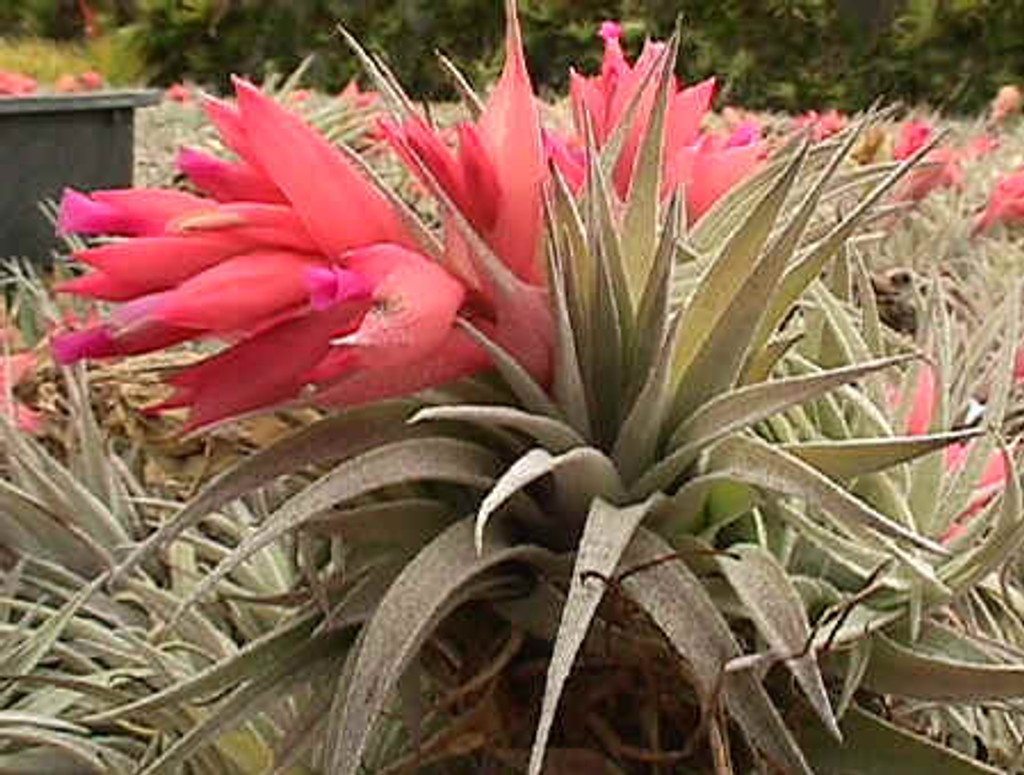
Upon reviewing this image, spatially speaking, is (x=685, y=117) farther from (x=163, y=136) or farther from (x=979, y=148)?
(x=163, y=136)

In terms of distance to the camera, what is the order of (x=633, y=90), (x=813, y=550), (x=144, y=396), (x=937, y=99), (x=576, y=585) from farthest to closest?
(x=937, y=99)
(x=144, y=396)
(x=633, y=90)
(x=813, y=550)
(x=576, y=585)

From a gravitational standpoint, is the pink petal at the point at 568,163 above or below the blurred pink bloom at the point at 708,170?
above

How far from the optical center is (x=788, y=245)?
811mm

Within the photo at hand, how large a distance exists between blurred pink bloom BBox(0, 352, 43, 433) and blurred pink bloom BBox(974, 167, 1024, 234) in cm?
108

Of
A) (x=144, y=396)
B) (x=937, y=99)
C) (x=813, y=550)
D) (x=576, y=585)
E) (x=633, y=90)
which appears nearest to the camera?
(x=576, y=585)

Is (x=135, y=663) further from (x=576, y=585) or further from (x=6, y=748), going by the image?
(x=576, y=585)

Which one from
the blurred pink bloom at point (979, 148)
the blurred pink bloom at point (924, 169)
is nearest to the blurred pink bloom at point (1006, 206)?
the blurred pink bloom at point (924, 169)

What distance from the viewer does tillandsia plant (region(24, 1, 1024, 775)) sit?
80 cm

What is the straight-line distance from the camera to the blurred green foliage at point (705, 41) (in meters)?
7.23

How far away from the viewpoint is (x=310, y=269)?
790 mm

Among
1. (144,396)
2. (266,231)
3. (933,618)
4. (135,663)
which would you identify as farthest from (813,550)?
(144,396)

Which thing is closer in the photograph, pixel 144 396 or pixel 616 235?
pixel 616 235

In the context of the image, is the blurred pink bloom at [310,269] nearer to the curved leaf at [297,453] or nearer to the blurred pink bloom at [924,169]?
the curved leaf at [297,453]

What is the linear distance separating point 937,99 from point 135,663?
21.5ft
